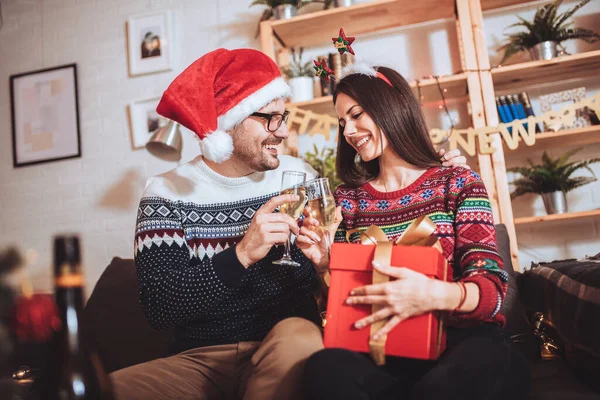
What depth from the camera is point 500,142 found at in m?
2.47

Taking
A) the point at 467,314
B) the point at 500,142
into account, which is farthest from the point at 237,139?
the point at 500,142

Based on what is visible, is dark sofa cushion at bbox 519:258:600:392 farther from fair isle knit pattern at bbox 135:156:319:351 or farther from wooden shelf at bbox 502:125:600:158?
wooden shelf at bbox 502:125:600:158

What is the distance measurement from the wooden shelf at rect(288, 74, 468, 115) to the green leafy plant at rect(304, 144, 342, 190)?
240 millimetres

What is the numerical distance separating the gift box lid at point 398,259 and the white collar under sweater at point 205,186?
2.18 feet

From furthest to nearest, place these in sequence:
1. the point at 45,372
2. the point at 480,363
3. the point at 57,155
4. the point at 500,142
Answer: the point at 57,155 < the point at 500,142 < the point at 480,363 < the point at 45,372

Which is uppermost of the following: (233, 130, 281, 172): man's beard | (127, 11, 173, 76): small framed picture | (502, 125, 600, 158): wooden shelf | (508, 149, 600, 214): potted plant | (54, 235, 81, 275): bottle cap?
(127, 11, 173, 76): small framed picture

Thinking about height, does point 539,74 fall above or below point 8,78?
below

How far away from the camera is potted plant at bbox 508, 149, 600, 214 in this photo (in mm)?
2480

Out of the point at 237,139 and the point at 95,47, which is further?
the point at 95,47

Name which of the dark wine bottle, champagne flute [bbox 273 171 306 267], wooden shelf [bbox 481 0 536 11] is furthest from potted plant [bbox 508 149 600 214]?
the dark wine bottle

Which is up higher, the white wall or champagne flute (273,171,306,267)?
the white wall

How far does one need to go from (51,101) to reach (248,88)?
7.32ft

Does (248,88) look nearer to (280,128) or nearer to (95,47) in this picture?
(280,128)

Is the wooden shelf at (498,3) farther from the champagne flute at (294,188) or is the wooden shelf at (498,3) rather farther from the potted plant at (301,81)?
the champagne flute at (294,188)
